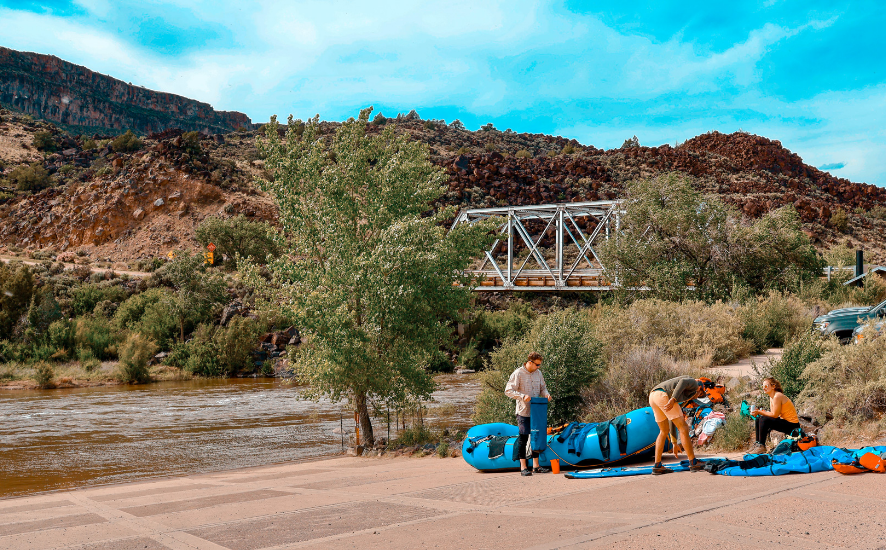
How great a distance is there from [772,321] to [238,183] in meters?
63.1

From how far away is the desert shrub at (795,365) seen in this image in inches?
468

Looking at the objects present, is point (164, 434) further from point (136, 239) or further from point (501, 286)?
point (136, 239)

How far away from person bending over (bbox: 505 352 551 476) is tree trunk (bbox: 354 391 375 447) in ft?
22.1

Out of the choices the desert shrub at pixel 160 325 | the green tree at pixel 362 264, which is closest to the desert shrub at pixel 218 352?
the desert shrub at pixel 160 325

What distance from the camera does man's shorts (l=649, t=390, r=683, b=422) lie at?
8.59 m

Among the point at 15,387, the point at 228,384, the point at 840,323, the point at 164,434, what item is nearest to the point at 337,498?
the point at 164,434

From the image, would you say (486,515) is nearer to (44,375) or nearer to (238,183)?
(44,375)

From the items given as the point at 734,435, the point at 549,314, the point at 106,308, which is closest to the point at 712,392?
the point at 734,435

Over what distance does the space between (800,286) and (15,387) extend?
35.9 m

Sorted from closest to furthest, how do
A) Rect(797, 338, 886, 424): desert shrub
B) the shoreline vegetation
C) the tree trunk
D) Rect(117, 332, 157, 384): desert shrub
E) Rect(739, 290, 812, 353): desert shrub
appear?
Rect(797, 338, 886, 424): desert shrub < the shoreline vegetation < the tree trunk < Rect(739, 290, 812, 353): desert shrub < Rect(117, 332, 157, 384): desert shrub

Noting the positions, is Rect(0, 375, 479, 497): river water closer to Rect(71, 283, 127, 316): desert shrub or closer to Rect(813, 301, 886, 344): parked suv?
Rect(813, 301, 886, 344): parked suv

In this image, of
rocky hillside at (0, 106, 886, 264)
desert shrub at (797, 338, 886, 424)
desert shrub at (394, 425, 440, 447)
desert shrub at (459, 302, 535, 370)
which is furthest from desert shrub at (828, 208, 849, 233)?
desert shrub at (394, 425, 440, 447)

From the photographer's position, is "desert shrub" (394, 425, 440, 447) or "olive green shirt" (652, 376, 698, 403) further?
"desert shrub" (394, 425, 440, 447)

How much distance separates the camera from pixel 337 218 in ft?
52.0
